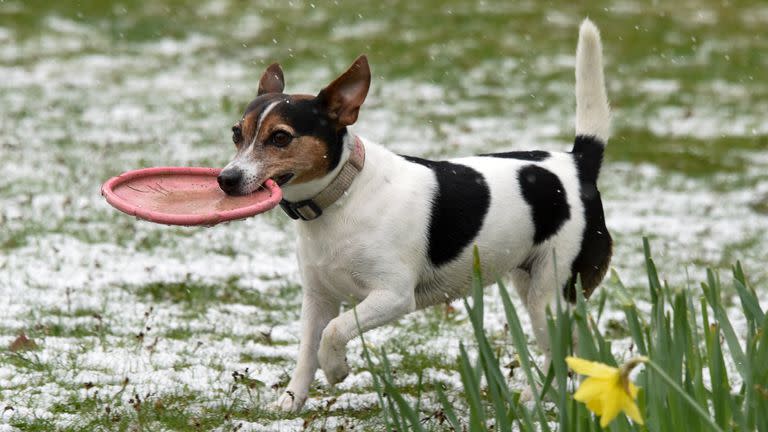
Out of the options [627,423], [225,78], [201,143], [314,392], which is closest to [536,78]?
[225,78]

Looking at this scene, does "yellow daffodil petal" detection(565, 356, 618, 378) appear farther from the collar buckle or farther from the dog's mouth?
the collar buckle

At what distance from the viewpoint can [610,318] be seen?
644 centimetres

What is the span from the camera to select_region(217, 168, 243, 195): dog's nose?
4.09 metres

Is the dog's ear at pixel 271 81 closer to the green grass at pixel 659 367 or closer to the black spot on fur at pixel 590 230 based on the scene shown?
the black spot on fur at pixel 590 230

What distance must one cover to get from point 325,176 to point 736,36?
1483cm

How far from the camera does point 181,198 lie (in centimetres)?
449

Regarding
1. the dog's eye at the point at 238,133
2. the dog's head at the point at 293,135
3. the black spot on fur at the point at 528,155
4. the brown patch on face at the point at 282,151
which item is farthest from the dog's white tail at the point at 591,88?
the dog's eye at the point at 238,133

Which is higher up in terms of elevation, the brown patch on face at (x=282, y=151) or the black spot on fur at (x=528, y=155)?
the brown patch on face at (x=282, y=151)

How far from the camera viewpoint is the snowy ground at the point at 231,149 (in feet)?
16.5

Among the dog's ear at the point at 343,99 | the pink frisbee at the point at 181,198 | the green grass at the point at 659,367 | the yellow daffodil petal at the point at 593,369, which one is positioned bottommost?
the green grass at the point at 659,367

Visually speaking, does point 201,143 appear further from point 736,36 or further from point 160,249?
point 736,36

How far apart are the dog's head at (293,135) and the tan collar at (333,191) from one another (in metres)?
0.06

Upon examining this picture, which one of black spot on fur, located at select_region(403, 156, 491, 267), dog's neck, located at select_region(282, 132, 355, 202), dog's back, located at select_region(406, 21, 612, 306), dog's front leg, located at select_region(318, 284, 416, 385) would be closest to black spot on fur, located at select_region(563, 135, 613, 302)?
dog's back, located at select_region(406, 21, 612, 306)

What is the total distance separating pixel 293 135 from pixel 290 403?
1143mm
